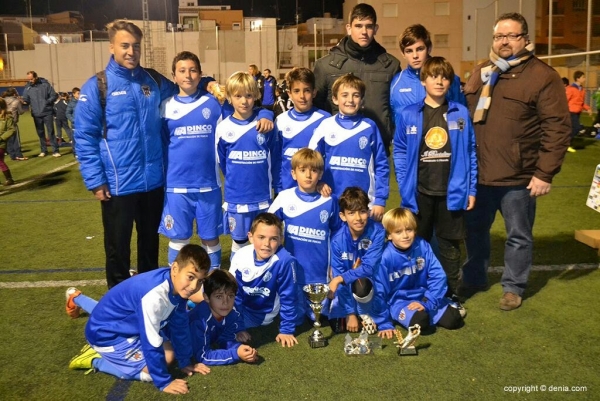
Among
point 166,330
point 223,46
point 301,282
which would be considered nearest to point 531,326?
point 301,282

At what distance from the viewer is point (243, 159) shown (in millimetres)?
4715

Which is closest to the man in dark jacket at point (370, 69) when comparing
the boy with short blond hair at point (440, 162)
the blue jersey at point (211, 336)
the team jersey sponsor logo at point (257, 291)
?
the boy with short blond hair at point (440, 162)

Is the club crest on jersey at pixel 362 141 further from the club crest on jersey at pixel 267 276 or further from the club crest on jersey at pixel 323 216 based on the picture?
the club crest on jersey at pixel 267 276

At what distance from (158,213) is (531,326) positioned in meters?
3.19

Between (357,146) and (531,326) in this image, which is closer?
(531,326)

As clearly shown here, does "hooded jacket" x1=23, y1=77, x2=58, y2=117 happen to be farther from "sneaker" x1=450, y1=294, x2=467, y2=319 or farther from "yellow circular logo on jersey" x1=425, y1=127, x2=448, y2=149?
"sneaker" x1=450, y1=294, x2=467, y2=319

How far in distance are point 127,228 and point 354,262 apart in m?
1.89

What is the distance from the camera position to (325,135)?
472cm

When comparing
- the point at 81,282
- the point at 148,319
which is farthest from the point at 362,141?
the point at 81,282

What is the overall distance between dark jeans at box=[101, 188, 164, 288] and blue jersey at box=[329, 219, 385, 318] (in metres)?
1.55

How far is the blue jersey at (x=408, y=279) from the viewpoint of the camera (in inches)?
170

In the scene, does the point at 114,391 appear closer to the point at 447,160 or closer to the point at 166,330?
the point at 166,330

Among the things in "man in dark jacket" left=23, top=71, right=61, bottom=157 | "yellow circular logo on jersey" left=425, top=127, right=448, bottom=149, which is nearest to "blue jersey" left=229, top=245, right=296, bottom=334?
"yellow circular logo on jersey" left=425, top=127, right=448, bottom=149

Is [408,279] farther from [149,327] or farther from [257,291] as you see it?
[149,327]
